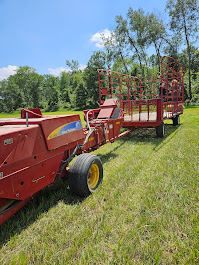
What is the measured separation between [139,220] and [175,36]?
28.5m

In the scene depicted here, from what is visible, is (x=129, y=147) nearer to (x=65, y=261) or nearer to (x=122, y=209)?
(x=122, y=209)

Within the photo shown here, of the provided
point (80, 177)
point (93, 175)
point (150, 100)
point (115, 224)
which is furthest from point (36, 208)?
point (150, 100)

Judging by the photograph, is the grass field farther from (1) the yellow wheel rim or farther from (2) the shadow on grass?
(1) the yellow wheel rim

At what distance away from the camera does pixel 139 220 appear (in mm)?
2414

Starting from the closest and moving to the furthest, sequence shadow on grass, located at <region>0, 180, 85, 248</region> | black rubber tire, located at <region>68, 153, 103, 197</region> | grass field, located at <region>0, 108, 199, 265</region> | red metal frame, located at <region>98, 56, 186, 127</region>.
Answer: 1. grass field, located at <region>0, 108, 199, 265</region>
2. shadow on grass, located at <region>0, 180, 85, 248</region>
3. black rubber tire, located at <region>68, 153, 103, 197</region>
4. red metal frame, located at <region>98, 56, 186, 127</region>

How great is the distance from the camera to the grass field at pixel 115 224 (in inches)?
75.7

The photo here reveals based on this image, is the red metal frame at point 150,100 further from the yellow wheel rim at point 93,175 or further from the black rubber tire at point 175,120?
the yellow wheel rim at point 93,175

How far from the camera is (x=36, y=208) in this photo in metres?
2.86

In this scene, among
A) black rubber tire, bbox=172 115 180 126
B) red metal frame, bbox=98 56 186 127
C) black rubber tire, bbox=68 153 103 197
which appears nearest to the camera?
black rubber tire, bbox=68 153 103 197

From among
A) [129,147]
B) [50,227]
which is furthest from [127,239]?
[129,147]

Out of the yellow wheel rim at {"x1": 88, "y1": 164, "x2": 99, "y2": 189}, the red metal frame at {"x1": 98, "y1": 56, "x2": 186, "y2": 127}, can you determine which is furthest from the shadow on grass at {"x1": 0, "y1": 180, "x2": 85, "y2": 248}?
the red metal frame at {"x1": 98, "y1": 56, "x2": 186, "y2": 127}

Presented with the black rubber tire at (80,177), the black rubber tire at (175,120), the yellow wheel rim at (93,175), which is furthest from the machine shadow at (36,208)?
the black rubber tire at (175,120)

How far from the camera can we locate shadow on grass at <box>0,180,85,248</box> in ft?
7.78

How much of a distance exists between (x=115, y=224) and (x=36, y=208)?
134cm
